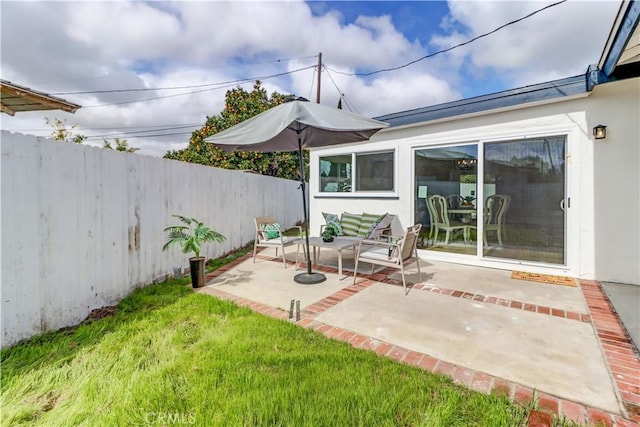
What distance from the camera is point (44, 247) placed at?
2.85 metres

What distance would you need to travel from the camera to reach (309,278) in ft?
15.0

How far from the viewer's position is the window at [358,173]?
6719 millimetres

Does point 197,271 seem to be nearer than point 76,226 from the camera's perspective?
No

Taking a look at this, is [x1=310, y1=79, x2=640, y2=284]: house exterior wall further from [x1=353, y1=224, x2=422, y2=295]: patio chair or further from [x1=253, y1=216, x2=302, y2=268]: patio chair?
[x1=253, y1=216, x2=302, y2=268]: patio chair

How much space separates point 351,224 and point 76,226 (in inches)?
179

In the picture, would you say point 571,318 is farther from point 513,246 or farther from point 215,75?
point 215,75

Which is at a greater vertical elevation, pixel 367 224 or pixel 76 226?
pixel 76 226

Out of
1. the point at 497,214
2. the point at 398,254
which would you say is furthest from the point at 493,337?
the point at 497,214

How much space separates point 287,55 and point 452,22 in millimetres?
7314

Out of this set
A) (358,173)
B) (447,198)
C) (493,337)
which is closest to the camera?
(493,337)

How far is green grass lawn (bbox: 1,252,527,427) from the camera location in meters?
1.76

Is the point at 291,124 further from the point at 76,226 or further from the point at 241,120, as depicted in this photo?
the point at 241,120

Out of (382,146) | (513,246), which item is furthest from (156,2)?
(513,246)

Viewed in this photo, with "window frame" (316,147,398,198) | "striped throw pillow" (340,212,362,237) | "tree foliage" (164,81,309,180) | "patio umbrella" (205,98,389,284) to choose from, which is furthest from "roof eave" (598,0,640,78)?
"tree foliage" (164,81,309,180)
